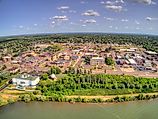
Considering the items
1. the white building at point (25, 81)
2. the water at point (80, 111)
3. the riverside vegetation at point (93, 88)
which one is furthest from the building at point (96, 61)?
the water at point (80, 111)

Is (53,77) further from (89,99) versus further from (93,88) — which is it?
(89,99)

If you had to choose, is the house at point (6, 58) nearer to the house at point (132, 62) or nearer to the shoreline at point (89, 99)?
the shoreline at point (89, 99)

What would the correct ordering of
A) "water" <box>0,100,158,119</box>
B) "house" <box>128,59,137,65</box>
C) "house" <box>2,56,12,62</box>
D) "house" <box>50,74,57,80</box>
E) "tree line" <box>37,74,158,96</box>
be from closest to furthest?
"water" <box>0,100,158,119</box>
"tree line" <box>37,74,158,96</box>
"house" <box>50,74,57,80</box>
"house" <box>128,59,137,65</box>
"house" <box>2,56,12,62</box>

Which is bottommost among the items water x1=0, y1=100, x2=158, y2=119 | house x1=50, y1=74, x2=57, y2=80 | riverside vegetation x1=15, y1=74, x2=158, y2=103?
water x1=0, y1=100, x2=158, y2=119

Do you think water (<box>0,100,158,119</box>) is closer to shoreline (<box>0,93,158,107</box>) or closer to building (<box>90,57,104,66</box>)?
shoreline (<box>0,93,158,107</box>)

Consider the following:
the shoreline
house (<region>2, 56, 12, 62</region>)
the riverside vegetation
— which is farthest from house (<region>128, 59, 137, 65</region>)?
house (<region>2, 56, 12, 62</region>)

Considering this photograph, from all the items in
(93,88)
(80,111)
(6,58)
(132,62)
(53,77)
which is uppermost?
(6,58)

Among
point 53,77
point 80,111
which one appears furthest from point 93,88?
point 53,77

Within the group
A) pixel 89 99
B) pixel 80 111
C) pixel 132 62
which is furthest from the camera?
pixel 132 62

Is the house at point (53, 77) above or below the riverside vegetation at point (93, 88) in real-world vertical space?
A: above
